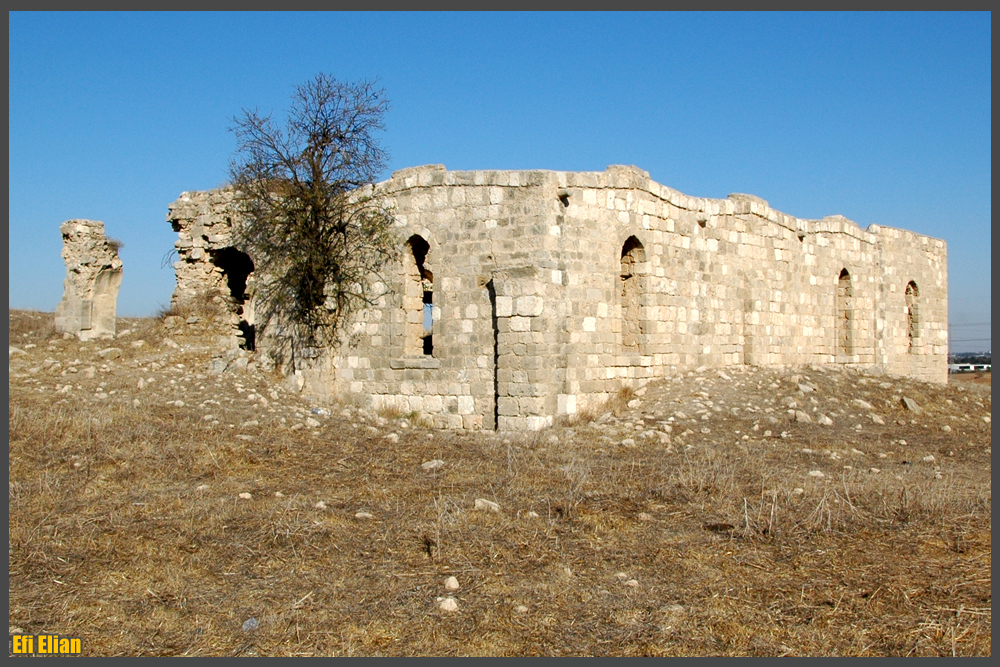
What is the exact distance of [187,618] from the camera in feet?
14.1

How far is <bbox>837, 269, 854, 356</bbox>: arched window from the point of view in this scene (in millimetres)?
16844

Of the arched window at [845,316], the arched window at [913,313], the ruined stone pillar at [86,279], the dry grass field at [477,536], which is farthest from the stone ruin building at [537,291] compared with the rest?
the arched window at [913,313]

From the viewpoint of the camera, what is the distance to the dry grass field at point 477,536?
13.7ft

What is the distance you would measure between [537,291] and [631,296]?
207 centimetres

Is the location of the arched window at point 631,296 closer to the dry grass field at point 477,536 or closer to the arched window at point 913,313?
the dry grass field at point 477,536

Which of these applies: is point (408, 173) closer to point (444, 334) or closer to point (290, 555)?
point (444, 334)

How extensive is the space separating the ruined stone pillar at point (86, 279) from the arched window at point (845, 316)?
14.5 meters

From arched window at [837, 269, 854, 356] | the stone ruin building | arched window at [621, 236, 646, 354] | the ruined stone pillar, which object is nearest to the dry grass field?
the stone ruin building

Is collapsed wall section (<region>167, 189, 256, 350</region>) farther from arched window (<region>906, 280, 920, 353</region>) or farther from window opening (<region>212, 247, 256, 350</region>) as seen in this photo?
arched window (<region>906, 280, 920, 353</region>)

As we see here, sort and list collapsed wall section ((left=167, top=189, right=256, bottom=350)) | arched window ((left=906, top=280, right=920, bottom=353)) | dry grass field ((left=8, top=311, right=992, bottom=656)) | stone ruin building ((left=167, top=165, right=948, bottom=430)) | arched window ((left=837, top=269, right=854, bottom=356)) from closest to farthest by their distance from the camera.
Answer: dry grass field ((left=8, top=311, right=992, bottom=656)) < stone ruin building ((left=167, top=165, right=948, bottom=430)) < collapsed wall section ((left=167, top=189, right=256, bottom=350)) < arched window ((left=837, top=269, right=854, bottom=356)) < arched window ((left=906, top=280, right=920, bottom=353))

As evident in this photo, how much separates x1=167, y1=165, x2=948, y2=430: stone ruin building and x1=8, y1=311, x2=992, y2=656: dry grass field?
110 centimetres

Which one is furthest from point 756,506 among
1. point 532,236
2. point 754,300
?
point 754,300

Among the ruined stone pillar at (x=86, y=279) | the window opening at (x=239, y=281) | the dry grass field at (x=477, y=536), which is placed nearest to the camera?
the dry grass field at (x=477, y=536)

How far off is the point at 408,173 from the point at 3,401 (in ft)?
21.9
